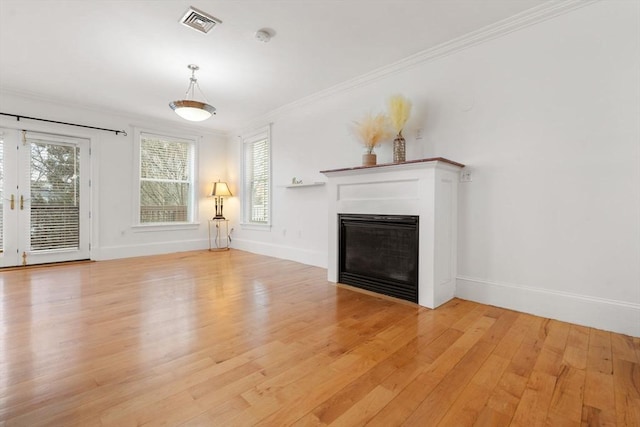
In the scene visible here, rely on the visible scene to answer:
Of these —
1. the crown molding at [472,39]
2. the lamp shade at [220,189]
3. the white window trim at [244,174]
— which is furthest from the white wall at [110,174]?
the crown molding at [472,39]

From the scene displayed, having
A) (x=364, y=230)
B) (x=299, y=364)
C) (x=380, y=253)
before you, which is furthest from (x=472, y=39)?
(x=299, y=364)

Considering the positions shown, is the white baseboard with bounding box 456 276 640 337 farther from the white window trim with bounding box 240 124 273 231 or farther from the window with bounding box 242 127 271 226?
the window with bounding box 242 127 271 226

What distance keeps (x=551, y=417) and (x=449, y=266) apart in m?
1.67

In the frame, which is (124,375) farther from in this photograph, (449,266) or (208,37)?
(208,37)

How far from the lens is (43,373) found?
1575mm

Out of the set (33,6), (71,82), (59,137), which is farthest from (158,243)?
(33,6)

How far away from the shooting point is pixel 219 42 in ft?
9.79

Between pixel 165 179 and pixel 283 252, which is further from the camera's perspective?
pixel 165 179

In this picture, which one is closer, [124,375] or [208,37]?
[124,375]

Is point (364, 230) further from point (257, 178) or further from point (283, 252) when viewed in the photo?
point (257, 178)

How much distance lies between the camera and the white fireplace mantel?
265 cm

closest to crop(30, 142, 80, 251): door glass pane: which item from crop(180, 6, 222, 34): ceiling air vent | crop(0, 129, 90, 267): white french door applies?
crop(0, 129, 90, 267): white french door

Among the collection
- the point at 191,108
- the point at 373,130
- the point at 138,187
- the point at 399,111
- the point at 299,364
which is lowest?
the point at 299,364

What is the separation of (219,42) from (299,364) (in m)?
3.12
